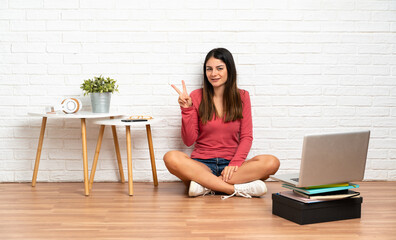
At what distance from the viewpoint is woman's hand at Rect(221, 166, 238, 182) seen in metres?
2.51

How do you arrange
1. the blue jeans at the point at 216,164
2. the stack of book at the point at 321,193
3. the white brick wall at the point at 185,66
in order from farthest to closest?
the white brick wall at the point at 185,66, the blue jeans at the point at 216,164, the stack of book at the point at 321,193

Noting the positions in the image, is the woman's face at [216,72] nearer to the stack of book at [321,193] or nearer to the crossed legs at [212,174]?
the crossed legs at [212,174]

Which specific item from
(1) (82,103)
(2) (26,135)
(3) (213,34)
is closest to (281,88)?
(3) (213,34)

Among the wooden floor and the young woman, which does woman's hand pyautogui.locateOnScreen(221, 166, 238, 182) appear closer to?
the young woman

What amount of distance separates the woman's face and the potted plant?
630 millimetres

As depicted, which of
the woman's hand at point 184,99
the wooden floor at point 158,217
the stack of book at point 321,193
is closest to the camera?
the wooden floor at point 158,217

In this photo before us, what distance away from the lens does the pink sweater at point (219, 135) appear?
8.78ft

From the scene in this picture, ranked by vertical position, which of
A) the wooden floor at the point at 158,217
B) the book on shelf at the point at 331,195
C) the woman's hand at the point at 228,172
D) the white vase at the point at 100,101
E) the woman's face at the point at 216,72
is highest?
the woman's face at the point at 216,72

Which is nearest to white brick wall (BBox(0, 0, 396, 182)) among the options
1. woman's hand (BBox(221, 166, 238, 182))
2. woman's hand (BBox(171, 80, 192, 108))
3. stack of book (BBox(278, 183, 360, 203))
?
woman's hand (BBox(171, 80, 192, 108))

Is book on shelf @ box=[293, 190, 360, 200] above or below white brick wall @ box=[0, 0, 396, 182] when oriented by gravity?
below

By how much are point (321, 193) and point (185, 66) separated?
1327 mm

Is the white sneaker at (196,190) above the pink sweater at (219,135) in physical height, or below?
below

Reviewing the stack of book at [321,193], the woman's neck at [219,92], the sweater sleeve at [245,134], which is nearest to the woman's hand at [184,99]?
the woman's neck at [219,92]

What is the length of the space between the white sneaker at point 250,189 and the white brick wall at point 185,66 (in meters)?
0.50
